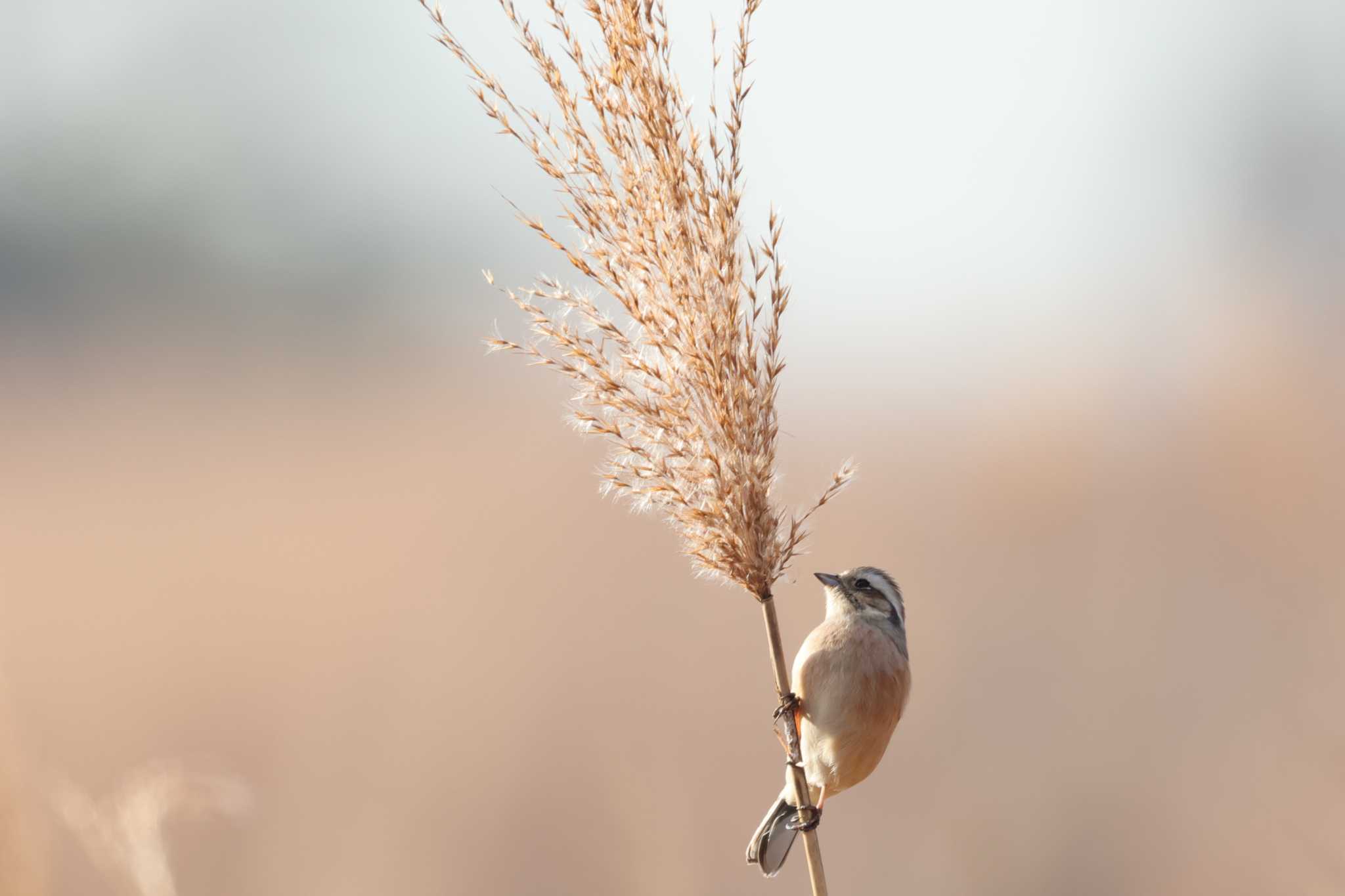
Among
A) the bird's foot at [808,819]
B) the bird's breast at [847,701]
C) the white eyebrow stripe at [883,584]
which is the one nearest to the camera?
the bird's foot at [808,819]

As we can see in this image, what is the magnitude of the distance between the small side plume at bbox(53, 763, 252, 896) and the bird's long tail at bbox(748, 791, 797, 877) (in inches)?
53.9

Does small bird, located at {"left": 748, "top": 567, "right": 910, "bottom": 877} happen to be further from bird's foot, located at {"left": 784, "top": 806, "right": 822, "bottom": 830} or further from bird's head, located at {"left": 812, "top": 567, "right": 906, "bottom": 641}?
bird's foot, located at {"left": 784, "top": 806, "right": 822, "bottom": 830}

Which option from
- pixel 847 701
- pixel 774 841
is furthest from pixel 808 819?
pixel 774 841

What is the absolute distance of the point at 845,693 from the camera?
2.10 meters

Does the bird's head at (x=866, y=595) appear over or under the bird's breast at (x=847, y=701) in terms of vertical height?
over

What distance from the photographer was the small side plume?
126cm

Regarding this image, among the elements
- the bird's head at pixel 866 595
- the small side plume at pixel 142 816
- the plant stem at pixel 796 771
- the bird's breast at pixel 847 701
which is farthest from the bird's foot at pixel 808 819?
the bird's head at pixel 866 595

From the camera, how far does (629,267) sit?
132 cm

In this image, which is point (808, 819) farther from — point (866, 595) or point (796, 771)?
point (866, 595)

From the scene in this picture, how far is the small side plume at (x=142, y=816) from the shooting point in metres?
1.26

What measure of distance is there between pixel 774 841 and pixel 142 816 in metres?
1.54

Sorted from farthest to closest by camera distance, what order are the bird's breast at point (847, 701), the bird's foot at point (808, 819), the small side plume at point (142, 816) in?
1. the bird's breast at point (847, 701)
2. the bird's foot at point (808, 819)
3. the small side plume at point (142, 816)

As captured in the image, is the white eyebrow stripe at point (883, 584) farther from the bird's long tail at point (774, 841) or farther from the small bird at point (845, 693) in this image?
the bird's long tail at point (774, 841)

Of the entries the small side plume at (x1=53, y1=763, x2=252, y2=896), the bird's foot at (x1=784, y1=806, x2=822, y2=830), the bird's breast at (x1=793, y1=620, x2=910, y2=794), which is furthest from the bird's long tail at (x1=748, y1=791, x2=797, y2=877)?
the small side plume at (x1=53, y1=763, x2=252, y2=896)
